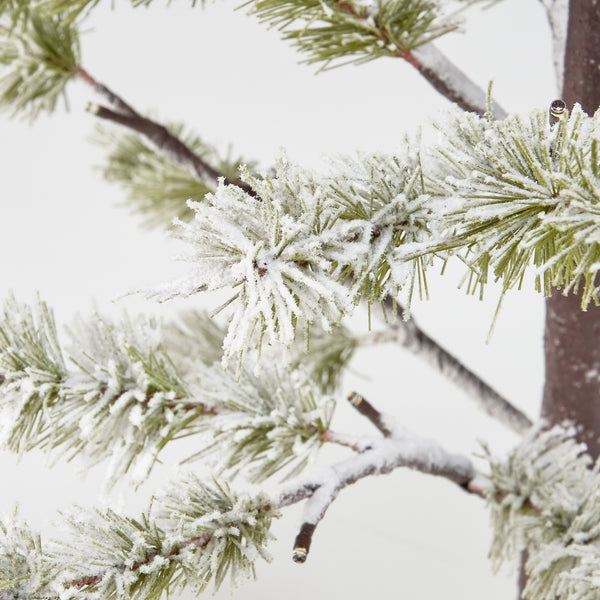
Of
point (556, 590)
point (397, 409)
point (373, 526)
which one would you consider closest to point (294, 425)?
point (556, 590)

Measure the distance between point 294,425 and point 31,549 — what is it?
0.40 ft

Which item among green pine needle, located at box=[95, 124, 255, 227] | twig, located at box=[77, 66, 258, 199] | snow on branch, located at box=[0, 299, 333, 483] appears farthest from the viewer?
green pine needle, located at box=[95, 124, 255, 227]

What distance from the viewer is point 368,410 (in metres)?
0.35

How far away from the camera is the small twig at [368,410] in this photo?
13.6 inches

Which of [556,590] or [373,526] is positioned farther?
[373,526]

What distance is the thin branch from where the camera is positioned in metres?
0.49

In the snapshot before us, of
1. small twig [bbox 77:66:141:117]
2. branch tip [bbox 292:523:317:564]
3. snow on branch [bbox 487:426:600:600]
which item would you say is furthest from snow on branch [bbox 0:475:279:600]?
small twig [bbox 77:66:141:117]

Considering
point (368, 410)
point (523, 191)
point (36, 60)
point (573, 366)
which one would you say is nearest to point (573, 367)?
point (573, 366)

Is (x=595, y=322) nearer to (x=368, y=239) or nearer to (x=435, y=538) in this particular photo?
(x=368, y=239)

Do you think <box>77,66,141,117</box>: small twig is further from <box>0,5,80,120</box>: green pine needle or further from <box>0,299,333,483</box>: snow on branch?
<box>0,299,333,483</box>: snow on branch

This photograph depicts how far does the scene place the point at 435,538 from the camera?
2.84 ft

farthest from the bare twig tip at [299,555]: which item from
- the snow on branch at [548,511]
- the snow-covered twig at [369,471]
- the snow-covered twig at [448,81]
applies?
the snow-covered twig at [448,81]

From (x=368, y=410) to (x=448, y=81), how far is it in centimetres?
17

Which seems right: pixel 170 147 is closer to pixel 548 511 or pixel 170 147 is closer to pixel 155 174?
pixel 155 174
